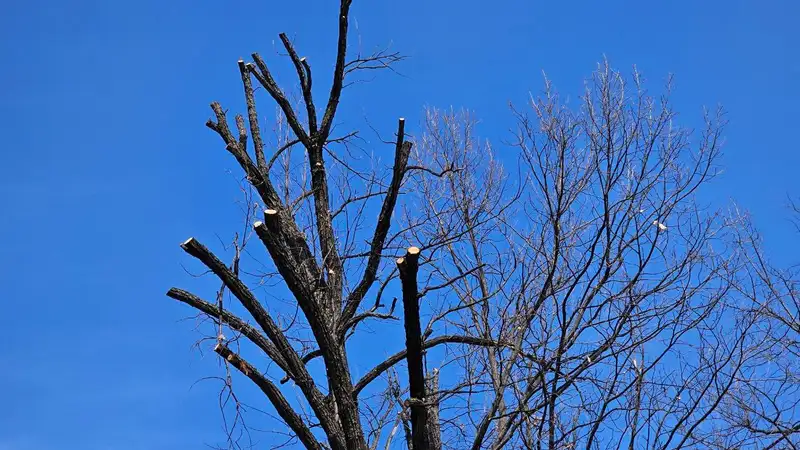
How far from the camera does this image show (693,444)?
222 inches

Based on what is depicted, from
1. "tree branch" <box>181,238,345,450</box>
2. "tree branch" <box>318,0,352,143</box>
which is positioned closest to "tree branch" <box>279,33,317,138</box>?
"tree branch" <box>318,0,352,143</box>

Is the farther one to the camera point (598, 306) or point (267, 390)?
point (598, 306)

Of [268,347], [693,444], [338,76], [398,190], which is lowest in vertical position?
[693,444]

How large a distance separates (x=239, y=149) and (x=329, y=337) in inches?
77.5

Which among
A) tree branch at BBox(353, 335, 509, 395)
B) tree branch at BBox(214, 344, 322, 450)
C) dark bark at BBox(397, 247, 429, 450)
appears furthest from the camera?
tree branch at BBox(353, 335, 509, 395)

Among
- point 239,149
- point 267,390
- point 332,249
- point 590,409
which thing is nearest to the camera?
point 267,390

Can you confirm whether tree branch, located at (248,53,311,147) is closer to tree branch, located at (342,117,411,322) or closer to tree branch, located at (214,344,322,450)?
tree branch, located at (342,117,411,322)

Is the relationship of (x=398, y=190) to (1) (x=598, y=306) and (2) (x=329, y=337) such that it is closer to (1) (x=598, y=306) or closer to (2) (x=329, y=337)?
(2) (x=329, y=337)

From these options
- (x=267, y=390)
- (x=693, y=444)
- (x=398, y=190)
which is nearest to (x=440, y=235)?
(x=398, y=190)

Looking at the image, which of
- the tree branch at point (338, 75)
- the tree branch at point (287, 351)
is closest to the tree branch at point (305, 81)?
the tree branch at point (338, 75)

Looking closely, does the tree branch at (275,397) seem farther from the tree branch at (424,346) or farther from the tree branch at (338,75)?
the tree branch at (338,75)

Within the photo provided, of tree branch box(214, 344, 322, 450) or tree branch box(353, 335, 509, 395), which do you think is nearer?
tree branch box(214, 344, 322, 450)

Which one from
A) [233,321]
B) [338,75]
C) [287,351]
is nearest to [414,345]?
[287,351]

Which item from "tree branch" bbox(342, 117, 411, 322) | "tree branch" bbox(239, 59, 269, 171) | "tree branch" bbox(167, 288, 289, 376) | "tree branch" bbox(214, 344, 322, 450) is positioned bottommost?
"tree branch" bbox(214, 344, 322, 450)
